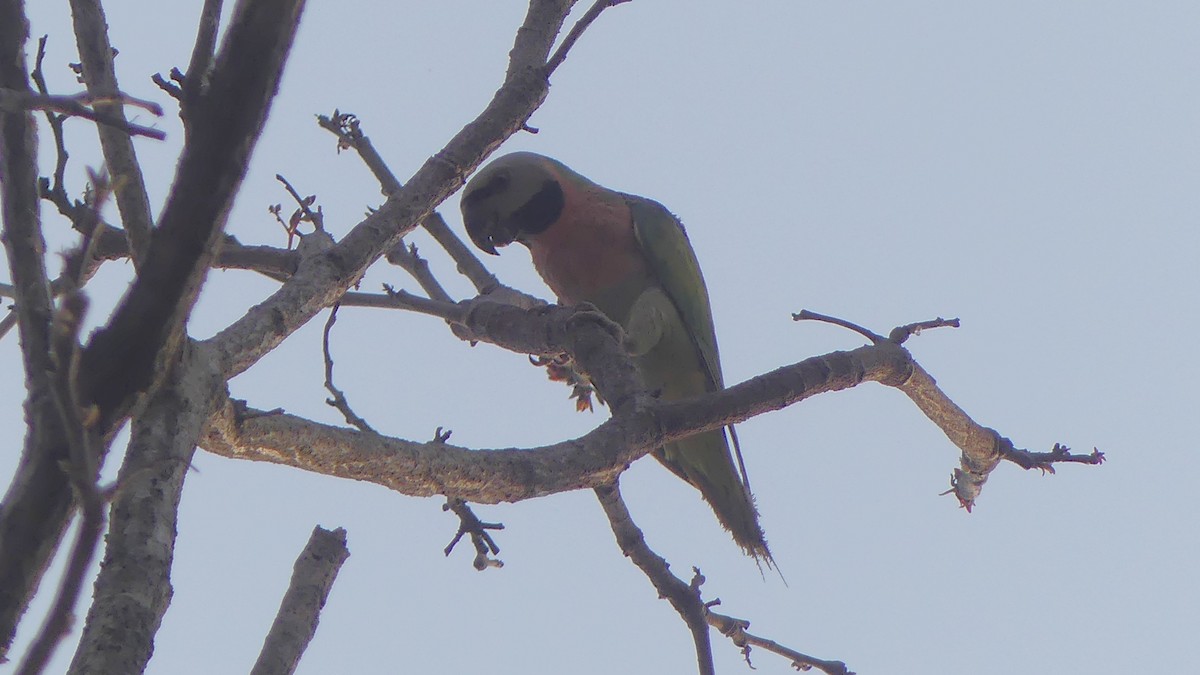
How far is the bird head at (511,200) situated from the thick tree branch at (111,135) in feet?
13.8

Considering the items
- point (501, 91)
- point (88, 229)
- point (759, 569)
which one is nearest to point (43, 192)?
point (501, 91)

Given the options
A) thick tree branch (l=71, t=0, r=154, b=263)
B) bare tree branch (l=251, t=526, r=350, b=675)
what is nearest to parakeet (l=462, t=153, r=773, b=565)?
bare tree branch (l=251, t=526, r=350, b=675)

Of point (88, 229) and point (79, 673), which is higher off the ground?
point (88, 229)

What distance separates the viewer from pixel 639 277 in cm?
678

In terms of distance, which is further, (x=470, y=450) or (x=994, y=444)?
(x=994, y=444)

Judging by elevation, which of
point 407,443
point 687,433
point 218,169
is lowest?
point 218,169

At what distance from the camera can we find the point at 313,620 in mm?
3160

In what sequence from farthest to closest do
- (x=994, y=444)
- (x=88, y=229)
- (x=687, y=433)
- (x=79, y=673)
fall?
1. (x=994, y=444)
2. (x=687, y=433)
3. (x=79, y=673)
4. (x=88, y=229)

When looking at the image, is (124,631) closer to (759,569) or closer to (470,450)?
(470,450)

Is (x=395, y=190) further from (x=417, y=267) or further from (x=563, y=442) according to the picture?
(x=563, y=442)

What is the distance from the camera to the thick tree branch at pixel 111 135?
87.4 inches

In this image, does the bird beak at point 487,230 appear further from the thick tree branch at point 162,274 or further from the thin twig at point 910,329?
the thick tree branch at point 162,274

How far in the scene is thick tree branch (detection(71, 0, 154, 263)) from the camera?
7.28ft

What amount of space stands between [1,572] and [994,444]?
5.04m
